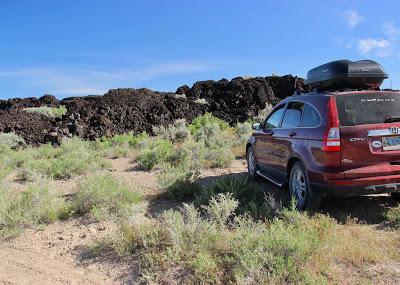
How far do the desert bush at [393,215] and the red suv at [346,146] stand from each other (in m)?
0.31

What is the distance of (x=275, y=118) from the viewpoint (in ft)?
28.9

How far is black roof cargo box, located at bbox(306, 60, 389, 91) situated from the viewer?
733 cm

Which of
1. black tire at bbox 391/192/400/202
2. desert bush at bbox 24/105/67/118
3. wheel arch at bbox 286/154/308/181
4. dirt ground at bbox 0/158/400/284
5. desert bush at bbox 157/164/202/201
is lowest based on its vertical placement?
dirt ground at bbox 0/158/400/284

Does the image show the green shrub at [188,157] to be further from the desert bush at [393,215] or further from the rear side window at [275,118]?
the desert bush at [393,215]


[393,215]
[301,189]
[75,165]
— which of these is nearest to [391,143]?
[393,215]

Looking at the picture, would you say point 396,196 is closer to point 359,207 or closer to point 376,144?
point 359,207

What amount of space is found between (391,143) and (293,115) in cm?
185

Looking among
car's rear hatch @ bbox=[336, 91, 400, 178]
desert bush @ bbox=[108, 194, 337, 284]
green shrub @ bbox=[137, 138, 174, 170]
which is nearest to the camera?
desert bush @ bbox=[108, 194, 337, 284]

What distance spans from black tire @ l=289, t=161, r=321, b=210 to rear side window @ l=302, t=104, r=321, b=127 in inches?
25.4

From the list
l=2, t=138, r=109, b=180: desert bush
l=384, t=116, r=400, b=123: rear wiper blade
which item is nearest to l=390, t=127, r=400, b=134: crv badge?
l=384, t=116, r=400, b=123: rear wiper blade

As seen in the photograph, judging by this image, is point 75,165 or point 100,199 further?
point 75,165

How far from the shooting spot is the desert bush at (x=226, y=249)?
A: 4844mm

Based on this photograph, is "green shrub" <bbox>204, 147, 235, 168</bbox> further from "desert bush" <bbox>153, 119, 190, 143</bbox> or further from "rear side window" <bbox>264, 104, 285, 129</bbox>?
"desert bush" <bbox>153, 119, 190, 143</bbox>

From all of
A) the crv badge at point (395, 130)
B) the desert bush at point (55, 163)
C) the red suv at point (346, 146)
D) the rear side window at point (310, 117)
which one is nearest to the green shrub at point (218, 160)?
the desert bush at point (55, 163)
